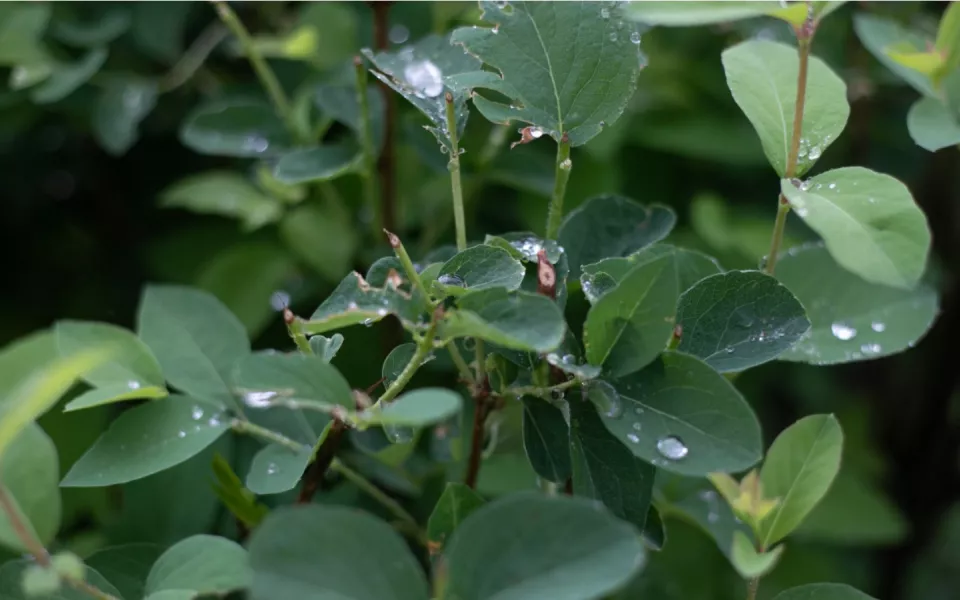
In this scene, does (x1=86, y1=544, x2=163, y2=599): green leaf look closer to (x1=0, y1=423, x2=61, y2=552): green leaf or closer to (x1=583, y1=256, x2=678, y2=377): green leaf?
(x1=0, y1=423, x2=61, y2=552): green leaf

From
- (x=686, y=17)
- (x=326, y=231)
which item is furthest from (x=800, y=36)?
(x=326, y=231)

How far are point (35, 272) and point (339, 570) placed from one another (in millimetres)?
827

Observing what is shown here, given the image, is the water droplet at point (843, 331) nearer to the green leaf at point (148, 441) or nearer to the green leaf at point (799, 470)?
→ the green leaf at point (799, 470)

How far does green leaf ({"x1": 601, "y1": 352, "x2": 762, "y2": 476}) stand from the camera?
1.19 ft

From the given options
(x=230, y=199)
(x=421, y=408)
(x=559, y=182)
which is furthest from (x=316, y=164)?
(x=421, y=408)

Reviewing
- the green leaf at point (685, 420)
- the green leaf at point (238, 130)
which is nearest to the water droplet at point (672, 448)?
the green leaf at point (685, 420)

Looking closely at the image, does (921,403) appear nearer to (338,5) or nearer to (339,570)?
(338,5)

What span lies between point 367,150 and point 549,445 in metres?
0.32

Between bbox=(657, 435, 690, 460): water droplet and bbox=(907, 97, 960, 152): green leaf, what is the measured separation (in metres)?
0.25

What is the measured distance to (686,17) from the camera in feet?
1.28

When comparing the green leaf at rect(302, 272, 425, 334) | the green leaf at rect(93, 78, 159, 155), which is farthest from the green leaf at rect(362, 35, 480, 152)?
the green leaf at rect(93, 78, 159, 155)

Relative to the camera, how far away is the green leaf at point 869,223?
363 mm

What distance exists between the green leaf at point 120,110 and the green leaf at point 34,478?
1.47 feet

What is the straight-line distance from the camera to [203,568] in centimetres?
39
